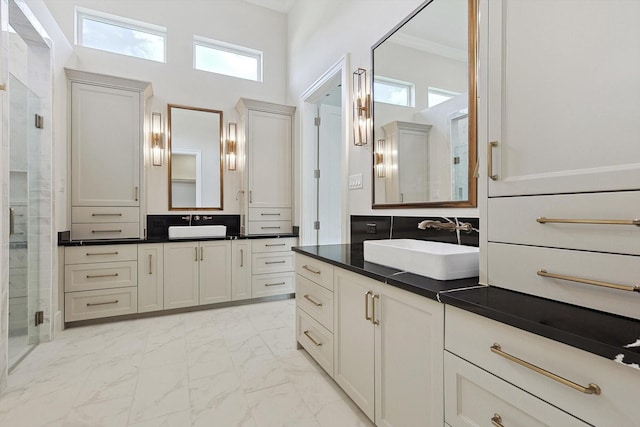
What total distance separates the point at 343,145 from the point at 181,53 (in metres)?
2.45

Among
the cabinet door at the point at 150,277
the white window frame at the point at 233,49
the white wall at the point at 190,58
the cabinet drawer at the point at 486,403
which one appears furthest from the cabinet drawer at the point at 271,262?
the cabinet drawer at the point at 486,403

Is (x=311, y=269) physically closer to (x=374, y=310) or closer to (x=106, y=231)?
(x=374, y=310)

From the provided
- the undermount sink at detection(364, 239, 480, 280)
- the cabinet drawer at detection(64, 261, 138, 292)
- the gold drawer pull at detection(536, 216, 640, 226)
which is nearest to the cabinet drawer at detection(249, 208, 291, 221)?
the cabinet drawer at detection(64, 261, 138, 292)

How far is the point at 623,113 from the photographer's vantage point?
0.82 meters

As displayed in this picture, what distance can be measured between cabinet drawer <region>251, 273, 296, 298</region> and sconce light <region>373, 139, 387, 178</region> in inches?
76.4

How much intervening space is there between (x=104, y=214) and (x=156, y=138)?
99 cm

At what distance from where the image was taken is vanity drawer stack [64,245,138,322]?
284 cm

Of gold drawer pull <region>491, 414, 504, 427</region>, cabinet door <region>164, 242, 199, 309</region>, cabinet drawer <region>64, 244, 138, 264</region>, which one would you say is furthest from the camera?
cabinet door <region>164, 242, 199, 309</region>

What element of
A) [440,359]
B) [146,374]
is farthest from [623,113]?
[146,374]

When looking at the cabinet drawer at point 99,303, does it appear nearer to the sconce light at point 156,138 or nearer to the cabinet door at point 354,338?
the sconce light at point 156,138

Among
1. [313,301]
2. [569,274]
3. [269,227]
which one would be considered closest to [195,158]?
[269,227]

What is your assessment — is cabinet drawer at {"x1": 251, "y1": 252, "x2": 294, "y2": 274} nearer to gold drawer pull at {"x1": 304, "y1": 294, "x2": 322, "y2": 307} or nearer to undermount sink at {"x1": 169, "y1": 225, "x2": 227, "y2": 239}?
undermount sink at {"x1": 169, "y1": 225, "x2": 227, "y2": 239}

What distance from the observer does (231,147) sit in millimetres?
3896

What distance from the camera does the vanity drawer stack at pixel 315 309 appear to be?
187cm
